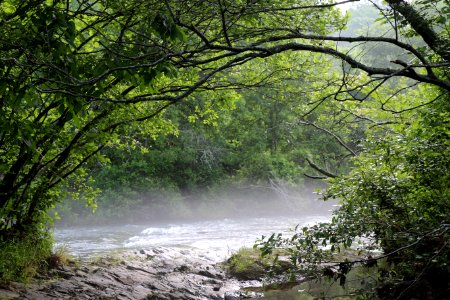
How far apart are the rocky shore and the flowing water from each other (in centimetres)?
173

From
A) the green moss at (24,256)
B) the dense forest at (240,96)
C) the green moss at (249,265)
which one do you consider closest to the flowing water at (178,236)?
the green moss at (249,265)

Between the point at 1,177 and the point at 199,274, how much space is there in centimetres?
433

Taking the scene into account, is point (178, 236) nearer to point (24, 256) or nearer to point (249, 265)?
point (249, 265)

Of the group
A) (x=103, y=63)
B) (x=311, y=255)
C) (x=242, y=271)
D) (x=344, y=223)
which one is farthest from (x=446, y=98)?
(x=242, y=271)

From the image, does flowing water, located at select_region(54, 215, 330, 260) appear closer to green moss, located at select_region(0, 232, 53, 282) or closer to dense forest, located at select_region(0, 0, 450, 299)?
green moss, located at select_region(0, 232, 53, 282)

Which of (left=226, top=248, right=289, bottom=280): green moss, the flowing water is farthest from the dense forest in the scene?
the flowing water

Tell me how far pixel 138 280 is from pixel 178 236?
808 cm

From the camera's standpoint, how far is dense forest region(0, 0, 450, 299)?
3.62 meters

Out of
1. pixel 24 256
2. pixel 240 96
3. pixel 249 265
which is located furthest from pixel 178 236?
pixel 24 256

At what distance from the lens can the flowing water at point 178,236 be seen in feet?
42.9

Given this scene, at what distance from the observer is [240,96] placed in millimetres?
7699

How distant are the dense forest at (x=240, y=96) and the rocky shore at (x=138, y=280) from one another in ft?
1.67

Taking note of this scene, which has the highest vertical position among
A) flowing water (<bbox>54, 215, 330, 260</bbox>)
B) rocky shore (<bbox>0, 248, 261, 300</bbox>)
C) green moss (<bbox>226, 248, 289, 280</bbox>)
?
flowing water (<bbox>54, 215, 330, 260</bbox>)

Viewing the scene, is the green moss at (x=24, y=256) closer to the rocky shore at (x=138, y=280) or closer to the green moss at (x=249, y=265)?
the rocky shore at (x=138, y=280)
